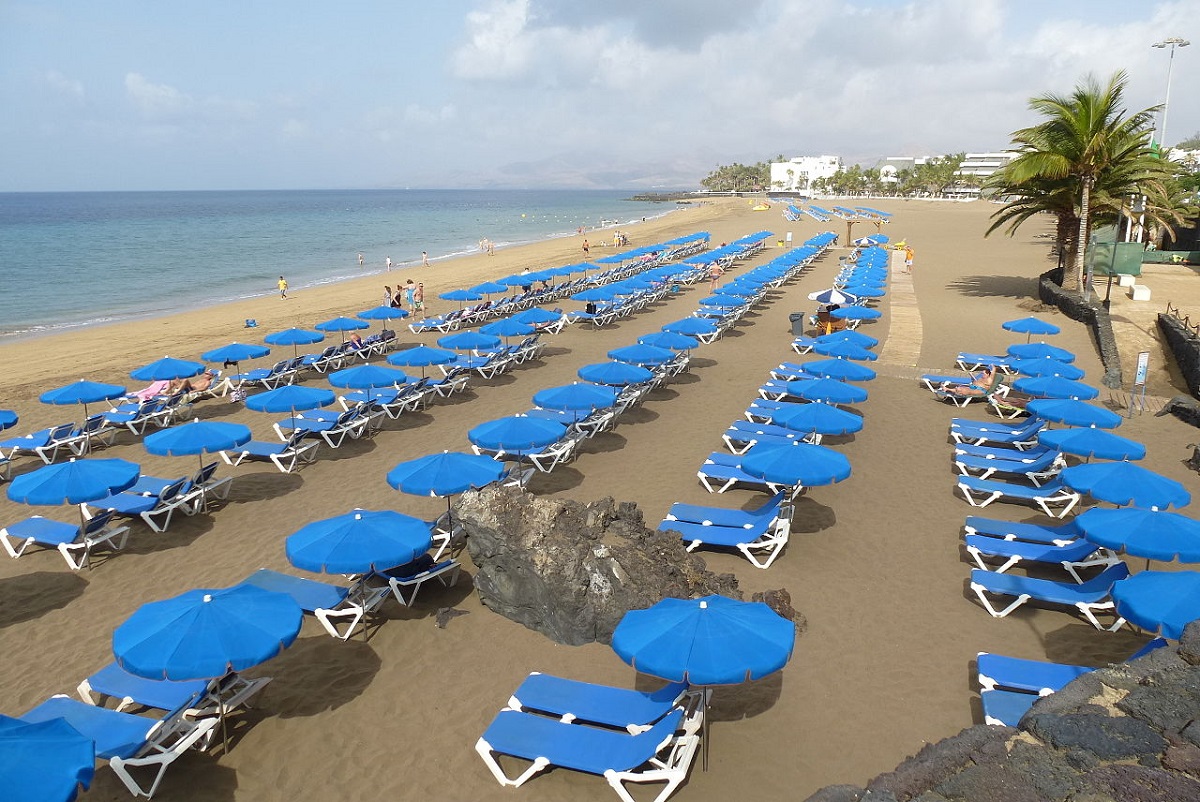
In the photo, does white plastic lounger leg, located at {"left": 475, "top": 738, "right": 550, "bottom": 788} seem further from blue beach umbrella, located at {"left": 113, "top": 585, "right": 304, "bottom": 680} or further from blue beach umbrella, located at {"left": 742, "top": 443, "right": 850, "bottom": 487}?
blue beach umbrella, located at {"left": 742, "top": 443, "right": 850, "bottom": 487}

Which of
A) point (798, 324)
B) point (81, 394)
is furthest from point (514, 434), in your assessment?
point (798, 324)

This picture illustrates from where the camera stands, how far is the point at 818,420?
9.53 m

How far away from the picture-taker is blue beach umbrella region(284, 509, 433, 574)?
6.14m

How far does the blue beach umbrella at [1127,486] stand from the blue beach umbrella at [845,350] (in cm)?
569

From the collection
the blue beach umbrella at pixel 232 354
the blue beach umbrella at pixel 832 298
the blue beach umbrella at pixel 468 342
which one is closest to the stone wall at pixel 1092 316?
the blue beach umbrella at pixel 832 298

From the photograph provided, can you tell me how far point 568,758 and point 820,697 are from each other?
2217mm

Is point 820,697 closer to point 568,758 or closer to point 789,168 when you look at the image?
point 568,758

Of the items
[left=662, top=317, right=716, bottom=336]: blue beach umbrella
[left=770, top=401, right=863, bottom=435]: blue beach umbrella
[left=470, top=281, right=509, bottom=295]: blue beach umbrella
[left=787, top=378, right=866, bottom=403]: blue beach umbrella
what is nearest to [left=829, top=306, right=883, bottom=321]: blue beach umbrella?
[left=662, top=317, right=716, bottom=336]: blue beach umbrella

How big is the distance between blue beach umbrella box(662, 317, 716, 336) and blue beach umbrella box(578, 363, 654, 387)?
3991mm

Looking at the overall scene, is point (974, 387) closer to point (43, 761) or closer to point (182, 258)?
point (43, 761)

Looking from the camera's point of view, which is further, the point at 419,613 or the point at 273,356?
the point at 273,356

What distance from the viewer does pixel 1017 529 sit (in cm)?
812

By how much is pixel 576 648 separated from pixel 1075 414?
25.2 ft

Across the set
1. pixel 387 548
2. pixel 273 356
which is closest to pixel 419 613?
pixel 387 548
